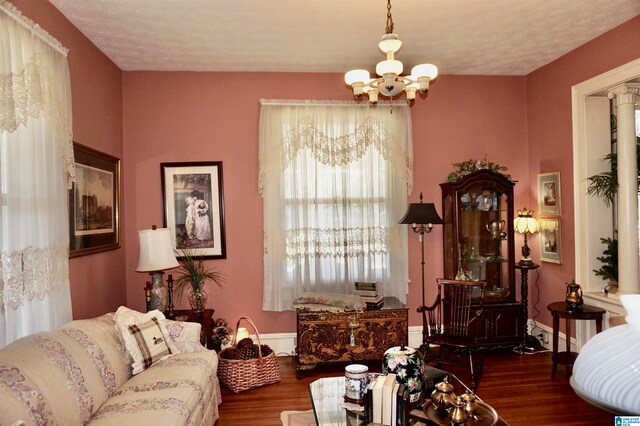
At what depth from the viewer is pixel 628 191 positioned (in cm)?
402

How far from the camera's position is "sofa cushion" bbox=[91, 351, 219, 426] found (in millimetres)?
2426

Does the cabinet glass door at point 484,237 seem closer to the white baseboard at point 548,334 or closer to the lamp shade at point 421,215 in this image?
the lamp shade at point 421,215

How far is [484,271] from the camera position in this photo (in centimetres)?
491

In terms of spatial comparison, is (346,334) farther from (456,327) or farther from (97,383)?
(97,383)

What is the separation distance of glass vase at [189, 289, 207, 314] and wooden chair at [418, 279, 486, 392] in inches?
83.0

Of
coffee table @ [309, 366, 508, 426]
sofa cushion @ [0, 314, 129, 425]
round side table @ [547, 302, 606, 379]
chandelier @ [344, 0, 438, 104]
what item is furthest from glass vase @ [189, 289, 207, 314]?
round side table @ [547, 302, 606, 379]

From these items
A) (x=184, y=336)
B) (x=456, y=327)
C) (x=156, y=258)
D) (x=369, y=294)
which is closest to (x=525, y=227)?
(x=456, y=327)

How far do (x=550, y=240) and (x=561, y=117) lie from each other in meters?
1.32

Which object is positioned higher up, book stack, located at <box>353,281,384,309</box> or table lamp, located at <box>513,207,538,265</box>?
table lamp, located at <box>513,207,538,265</box>

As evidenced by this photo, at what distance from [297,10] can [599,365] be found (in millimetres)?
3421

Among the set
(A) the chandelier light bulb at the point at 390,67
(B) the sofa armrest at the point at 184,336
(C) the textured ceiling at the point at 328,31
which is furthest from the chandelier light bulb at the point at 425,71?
(B) the sofa armrest at the point at 184,336

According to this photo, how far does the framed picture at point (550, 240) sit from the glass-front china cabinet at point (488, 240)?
1.46ft

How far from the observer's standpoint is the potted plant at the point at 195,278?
4.43 meters

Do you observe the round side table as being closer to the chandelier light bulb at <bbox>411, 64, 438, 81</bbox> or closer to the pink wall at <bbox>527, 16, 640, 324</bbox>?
the pink wall at <bbox>527, 16, 640, 324</bbox>
